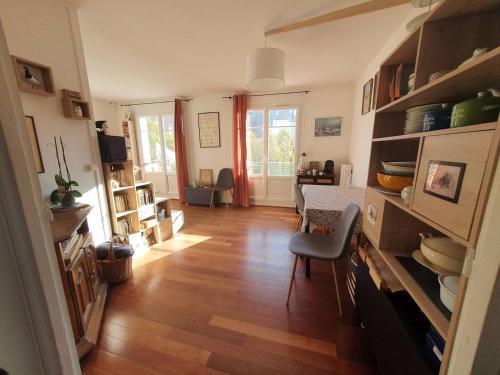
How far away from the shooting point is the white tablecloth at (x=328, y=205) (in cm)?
185

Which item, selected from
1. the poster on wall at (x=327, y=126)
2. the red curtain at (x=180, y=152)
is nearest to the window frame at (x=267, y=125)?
the poster on wall at (x=327, y=126)

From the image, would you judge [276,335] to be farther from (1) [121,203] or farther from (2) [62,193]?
(1) [121,203]

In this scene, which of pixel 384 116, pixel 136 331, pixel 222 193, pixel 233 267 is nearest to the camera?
pixel 384 116

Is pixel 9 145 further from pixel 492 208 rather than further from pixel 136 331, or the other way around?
pixel 136 331

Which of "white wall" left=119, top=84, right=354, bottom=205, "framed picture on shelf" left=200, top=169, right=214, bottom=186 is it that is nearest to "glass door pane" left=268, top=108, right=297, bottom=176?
"white wall" left=119, top=84, right=354, bottom=205

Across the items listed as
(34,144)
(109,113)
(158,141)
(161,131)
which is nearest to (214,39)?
(34,144)

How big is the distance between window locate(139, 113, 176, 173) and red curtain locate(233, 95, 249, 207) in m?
1.67

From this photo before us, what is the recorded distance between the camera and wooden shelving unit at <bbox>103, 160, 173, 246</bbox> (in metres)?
2.12

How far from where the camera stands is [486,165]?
51 centimetres

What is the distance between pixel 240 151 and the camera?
4.07 meters

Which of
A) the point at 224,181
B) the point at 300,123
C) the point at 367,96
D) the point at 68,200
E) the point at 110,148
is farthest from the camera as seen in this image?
the point at 224,181

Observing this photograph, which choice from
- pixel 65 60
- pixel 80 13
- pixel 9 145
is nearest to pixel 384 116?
pixel 9 145

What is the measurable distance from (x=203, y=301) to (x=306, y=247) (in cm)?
102

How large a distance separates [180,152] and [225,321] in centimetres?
375
